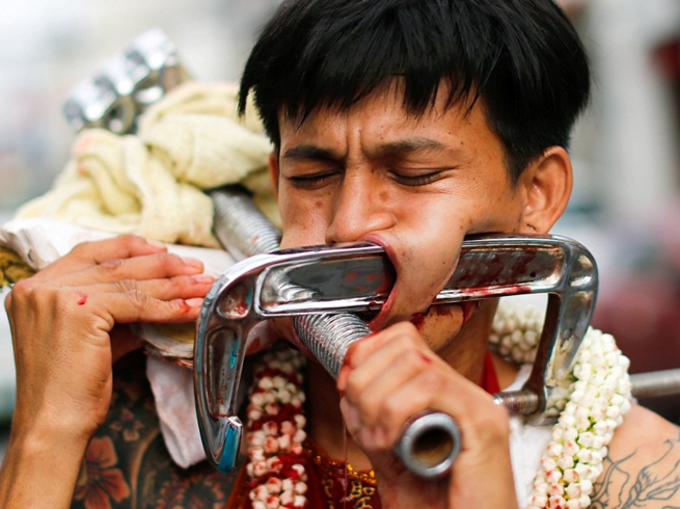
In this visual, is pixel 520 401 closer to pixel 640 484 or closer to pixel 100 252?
pixel 640 484

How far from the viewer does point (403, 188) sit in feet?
5.97

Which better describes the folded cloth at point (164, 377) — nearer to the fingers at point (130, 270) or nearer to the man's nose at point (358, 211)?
the fingers at point (130, 270)

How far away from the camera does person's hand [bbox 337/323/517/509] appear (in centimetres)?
128

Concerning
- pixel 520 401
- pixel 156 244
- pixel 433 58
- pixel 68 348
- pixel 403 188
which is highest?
pixel 433 58

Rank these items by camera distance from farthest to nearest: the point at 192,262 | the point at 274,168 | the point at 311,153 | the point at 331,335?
the point at 274,168 < the point at 192,262 < the point at 311,153 < the point at 331,335

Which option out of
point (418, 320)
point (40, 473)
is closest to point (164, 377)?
point (40, 473)

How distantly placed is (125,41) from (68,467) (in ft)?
31.7

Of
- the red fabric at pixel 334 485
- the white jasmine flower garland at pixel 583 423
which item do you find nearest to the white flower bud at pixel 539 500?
the white jasmine flower garland at pixel 583 423

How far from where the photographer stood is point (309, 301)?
5.13 ft

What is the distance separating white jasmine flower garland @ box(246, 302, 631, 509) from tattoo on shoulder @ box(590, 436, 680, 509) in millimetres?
51

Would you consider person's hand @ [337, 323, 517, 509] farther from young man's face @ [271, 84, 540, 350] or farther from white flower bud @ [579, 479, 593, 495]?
white flower bud @ [579, 479, 593, 495]

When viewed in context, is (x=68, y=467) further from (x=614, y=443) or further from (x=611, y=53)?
(x=611, y=53)

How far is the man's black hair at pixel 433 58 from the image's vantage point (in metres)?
1.83

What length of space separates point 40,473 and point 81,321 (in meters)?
0.35
